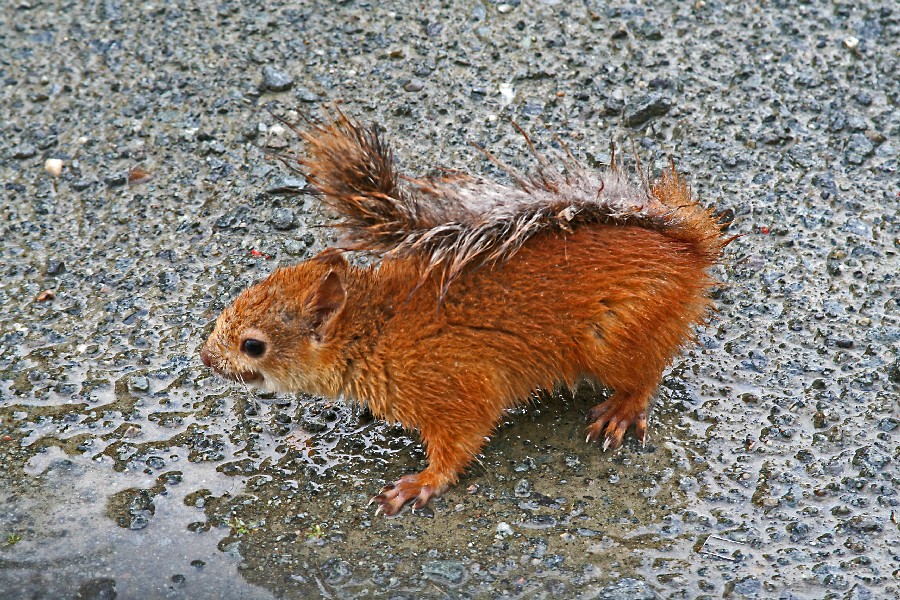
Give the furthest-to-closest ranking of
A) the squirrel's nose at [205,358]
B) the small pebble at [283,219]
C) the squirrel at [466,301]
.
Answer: the small pebble at [283,219]
the squirrel's nose at [205,358]
the squirrel at [466,301]

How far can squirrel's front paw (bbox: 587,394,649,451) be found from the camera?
3.81m

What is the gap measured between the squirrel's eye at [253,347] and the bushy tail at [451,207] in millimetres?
580

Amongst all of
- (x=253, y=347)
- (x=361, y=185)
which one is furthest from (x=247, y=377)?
(x=361, y=185)

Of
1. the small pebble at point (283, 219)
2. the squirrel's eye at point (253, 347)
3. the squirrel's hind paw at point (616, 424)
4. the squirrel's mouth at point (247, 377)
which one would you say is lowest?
Result: the squirrel's hind paw at point (616, 424)

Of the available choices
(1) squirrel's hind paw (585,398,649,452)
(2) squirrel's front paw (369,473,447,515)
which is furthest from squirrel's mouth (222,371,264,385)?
(1) squirrel's hind paw (585,398,649,452)

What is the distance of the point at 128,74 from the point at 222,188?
1131mm

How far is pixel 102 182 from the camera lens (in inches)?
200

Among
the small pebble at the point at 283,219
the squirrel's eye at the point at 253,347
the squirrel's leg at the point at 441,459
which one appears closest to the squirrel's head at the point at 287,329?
the squirrel's eye at the point at 253,347

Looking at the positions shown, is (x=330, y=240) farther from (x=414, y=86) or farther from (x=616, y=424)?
(x=616, y=424)

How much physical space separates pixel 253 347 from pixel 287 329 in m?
0.16

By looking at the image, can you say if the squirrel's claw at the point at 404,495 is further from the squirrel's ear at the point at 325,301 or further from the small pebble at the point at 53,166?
the small pebble at the point at 53,166

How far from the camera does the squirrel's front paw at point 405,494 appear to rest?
142 inches

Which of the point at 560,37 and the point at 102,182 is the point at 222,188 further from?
the point at 560,37

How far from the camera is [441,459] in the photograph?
3672 millimetres
